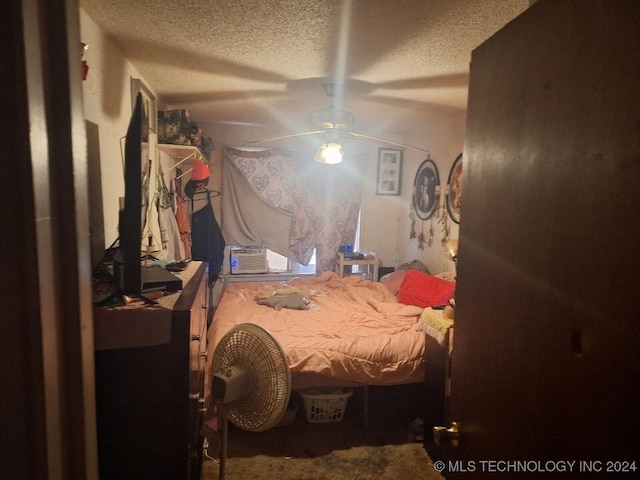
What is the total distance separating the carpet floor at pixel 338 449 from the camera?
1960mm

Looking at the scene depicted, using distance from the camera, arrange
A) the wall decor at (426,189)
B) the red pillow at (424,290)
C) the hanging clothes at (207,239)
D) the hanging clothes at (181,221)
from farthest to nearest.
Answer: the hanging clothes at (207,239) → the wall decor at (426,189) → the hanging clothes at (181,221) → the red pillow at (424,290)

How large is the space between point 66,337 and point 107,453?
2.34 feet

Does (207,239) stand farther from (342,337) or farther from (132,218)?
(132,218)

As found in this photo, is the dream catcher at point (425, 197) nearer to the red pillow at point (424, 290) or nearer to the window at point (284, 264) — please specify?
the red pillow at point (424, 290)

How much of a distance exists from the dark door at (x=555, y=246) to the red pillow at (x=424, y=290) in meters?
2.10

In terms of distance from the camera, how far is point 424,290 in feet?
10.1

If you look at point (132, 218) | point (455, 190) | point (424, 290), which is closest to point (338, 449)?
point (424, 290)

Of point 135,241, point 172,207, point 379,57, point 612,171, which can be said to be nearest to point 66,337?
point 135,241

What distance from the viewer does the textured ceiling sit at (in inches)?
60.6

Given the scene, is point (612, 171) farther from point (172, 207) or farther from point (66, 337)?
point (172, 207)

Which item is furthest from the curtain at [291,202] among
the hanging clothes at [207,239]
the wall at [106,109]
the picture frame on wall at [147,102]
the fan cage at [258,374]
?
the fan cage at [258,374]

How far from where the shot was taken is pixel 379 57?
2059 mm

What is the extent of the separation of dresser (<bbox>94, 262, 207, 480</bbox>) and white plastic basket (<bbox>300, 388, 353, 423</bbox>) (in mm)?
1399

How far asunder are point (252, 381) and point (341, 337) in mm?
1216
